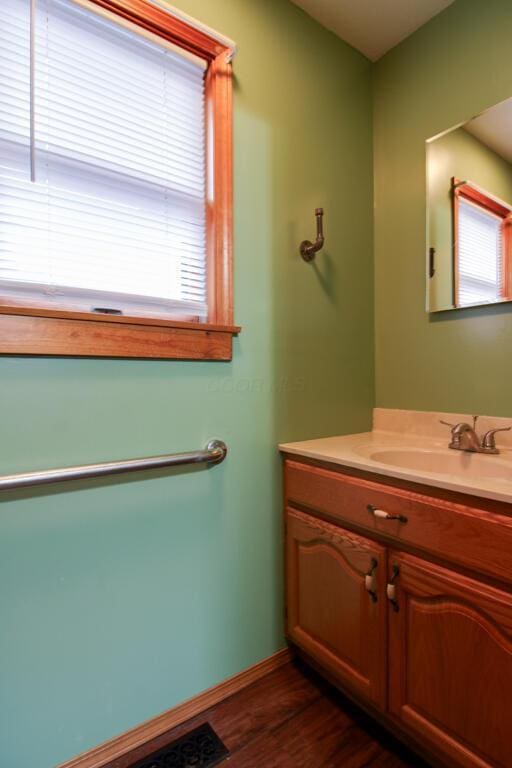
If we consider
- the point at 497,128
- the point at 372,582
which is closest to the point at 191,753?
the point at 372,582

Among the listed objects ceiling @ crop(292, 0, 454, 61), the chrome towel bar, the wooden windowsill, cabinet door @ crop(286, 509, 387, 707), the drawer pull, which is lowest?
cabinet door @ crop(286, 509, 387, 707)

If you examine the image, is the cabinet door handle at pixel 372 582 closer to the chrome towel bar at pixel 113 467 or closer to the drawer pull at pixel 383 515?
the drawer pull at pixel 383 515

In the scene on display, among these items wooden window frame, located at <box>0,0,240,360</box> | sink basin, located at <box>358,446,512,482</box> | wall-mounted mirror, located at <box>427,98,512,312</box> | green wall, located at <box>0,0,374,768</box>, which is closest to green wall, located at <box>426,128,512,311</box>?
wall-mounted mirror, located at <box>427,98,512,312</box>

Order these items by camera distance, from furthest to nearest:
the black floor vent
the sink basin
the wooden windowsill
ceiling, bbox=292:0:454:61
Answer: ceiling, bbox=292:0:454:61
the sink basin
the black floor vent
the wooden windowsill

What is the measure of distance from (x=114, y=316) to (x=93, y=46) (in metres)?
0.78

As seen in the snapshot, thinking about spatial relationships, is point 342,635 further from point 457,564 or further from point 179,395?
point 179,395

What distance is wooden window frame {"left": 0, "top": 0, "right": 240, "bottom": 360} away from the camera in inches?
37.4

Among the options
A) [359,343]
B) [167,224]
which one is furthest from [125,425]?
[359,343]

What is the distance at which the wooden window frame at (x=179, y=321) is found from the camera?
37.4 inches

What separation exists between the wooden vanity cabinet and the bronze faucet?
47 centimetres

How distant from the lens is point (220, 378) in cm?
128

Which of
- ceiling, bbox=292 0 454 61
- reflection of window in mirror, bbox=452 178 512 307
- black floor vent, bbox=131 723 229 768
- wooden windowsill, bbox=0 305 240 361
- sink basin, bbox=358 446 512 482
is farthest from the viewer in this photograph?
ceiling, bbox=292 0 454 61

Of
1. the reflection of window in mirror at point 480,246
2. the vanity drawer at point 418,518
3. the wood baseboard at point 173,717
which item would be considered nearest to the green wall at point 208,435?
the wood baseboard at point 173,717

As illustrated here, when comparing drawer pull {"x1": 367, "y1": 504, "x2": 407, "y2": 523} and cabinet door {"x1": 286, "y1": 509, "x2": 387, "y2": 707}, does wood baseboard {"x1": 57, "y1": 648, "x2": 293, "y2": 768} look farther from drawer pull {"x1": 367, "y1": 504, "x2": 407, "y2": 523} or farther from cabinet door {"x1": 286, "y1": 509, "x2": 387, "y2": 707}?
drawer pull {"x1": 367, "y1": 504, "x2": 407, "y2": 523}
